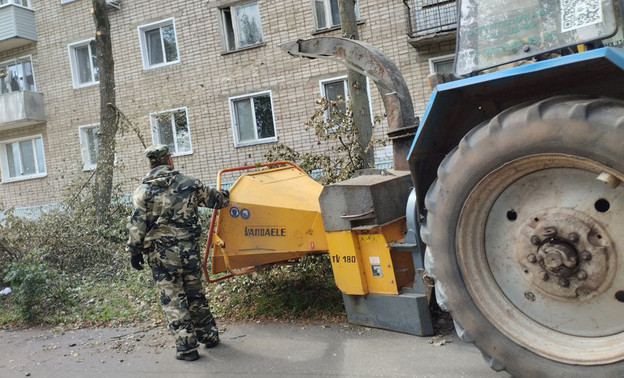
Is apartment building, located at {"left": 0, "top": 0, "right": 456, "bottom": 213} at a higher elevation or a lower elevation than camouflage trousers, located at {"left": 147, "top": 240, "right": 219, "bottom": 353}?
higher

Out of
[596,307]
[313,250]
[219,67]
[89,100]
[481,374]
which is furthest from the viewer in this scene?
[89,100]

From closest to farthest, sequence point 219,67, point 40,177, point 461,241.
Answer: point 461,241
point 219,67
point 40,177

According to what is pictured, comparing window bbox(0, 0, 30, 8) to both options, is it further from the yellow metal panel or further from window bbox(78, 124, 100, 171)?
the yellow metal panel

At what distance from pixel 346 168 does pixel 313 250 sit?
7.98 feet

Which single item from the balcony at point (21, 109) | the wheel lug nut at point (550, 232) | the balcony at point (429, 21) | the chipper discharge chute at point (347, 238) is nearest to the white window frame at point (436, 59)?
the balcony at point (429, 21)

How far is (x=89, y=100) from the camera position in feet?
52.0

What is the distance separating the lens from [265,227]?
4.22 meters

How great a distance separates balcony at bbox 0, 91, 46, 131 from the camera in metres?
15.9

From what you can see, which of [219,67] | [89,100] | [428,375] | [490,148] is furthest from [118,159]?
[490,148]

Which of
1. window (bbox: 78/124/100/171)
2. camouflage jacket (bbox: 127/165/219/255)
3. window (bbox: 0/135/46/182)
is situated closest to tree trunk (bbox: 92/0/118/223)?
camouflage jacket (bbox: 127/165/219/255)

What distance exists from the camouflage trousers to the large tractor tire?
2338 mm

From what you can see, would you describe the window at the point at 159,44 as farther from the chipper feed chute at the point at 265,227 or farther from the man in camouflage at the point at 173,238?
the chipper feed chute at the point at 265,227

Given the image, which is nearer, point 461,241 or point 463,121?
point 461,241

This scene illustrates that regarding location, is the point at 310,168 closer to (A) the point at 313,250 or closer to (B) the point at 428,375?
(A) the point at 313,250
